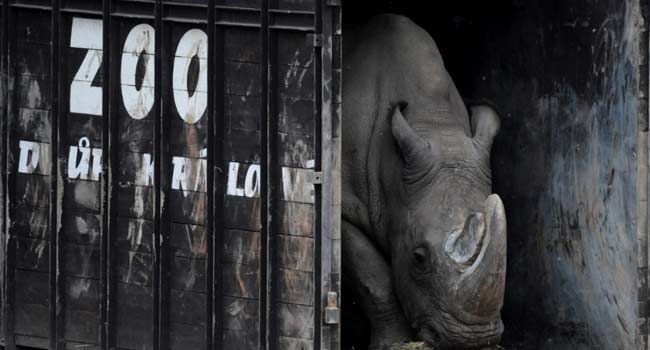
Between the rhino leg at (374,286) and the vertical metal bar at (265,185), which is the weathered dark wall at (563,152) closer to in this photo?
the rhino leg at (374,286)

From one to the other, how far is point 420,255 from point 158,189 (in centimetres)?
161

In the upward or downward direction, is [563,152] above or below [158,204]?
above

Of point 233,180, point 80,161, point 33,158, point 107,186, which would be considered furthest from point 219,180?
point 33,158

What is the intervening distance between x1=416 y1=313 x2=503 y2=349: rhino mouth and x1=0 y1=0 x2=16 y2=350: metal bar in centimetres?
257

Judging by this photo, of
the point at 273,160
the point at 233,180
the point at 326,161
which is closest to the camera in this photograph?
the point at 326,161

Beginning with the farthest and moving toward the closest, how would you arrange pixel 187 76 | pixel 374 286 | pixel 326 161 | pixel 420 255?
pixel 374 286, pixel 420 255, pixel 187 76, pixel 326 161

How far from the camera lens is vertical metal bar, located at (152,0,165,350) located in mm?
9008

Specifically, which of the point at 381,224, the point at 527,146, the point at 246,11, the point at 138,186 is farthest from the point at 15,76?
the point at 527,146

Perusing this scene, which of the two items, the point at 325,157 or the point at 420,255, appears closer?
the point at 325,157

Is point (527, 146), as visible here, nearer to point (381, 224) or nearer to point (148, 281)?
point (381, 224)

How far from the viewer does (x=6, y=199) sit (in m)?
9.62

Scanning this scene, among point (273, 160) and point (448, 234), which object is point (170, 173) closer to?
point (273, 160)

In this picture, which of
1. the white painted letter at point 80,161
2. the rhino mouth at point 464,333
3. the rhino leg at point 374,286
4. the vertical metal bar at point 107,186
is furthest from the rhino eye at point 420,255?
the white painted letter at point 80,161

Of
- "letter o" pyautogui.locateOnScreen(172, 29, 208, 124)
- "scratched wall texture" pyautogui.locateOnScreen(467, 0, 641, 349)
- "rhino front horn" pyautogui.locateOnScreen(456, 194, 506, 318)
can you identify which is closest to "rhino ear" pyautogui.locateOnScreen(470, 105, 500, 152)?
"scratched wall texture" pyautogui.locateOnScreen(467, 0, 641, 349)
